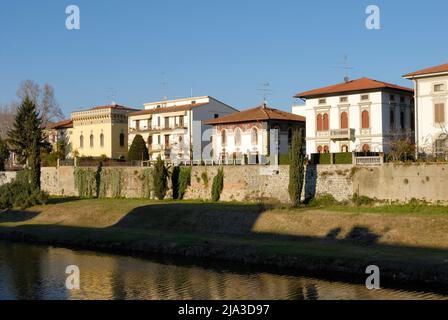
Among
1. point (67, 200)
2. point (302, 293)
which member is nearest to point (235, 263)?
point (302, 293)

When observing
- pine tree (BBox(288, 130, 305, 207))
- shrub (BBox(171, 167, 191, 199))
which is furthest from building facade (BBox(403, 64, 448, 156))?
shrub (BBox(171, 167, 191, 199))

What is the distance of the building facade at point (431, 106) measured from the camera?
161 feet

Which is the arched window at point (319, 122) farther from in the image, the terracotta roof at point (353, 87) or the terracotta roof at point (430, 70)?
the terracotta roof at point (430, 70)

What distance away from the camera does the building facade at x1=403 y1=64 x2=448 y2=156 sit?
4916cm

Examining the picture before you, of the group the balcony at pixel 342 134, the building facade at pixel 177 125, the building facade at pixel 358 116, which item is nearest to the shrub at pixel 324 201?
the building facade at pixel 358 116

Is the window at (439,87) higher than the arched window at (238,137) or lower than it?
higher

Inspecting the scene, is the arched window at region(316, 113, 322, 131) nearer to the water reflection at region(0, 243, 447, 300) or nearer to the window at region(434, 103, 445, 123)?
the window at region(434, 103, 445, 123)

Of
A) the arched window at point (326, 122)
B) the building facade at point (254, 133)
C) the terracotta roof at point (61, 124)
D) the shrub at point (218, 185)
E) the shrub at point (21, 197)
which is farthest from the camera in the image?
the terracotta roof at point (61, 124)

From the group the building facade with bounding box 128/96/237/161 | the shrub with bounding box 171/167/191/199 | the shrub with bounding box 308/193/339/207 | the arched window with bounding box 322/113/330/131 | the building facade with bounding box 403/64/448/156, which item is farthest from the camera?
the building facade with bounding box 128/96/237/161

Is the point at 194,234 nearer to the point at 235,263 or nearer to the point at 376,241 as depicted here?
the point at 235,263

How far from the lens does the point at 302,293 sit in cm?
2608

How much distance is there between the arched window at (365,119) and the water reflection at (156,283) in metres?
27.2

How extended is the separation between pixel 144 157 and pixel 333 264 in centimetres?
4392

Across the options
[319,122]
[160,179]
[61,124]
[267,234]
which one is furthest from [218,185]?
[61,124]
